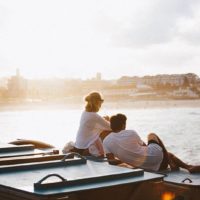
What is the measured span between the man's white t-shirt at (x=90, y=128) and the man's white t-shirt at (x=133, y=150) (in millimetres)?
770

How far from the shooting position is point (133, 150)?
8078 millimetres

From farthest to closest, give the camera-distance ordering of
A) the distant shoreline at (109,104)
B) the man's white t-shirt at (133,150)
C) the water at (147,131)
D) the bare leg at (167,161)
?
the distant shoreline at (109,104), the water at (147,131), the bare leg at (167,161), the man's white t-shirt at (133,150)

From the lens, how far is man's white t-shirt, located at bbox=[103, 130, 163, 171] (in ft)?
26.5

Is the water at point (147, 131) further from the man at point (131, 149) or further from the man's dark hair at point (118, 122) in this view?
the man's dark hair at point (118, 122)

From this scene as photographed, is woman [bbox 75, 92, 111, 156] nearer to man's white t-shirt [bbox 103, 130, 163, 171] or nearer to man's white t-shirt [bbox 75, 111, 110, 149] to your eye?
man's white t-shirt [bbox 75, 111, 110, 149]

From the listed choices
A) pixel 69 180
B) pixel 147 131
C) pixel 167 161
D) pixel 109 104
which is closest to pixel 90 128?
pixel 167 161

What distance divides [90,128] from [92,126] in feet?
0.17

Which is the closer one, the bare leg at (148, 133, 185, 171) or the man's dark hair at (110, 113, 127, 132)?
the man's dark hair at (110, 113, 127, 132)

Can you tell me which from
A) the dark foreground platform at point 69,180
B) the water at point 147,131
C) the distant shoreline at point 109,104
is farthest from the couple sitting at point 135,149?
the distant shoreline at point 109,104

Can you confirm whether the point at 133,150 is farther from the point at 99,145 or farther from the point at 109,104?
the point at 109,104

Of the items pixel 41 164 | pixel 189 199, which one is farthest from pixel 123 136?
pixel 41 164

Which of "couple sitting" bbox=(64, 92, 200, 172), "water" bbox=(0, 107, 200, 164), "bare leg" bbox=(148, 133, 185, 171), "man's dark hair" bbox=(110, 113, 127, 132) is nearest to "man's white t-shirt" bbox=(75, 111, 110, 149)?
"couple sitting" bbox=(64, 92, 200, 172)

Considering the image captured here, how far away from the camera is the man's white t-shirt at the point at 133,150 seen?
26.5 ft

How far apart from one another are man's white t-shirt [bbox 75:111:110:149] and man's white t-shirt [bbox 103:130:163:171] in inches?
30.3
